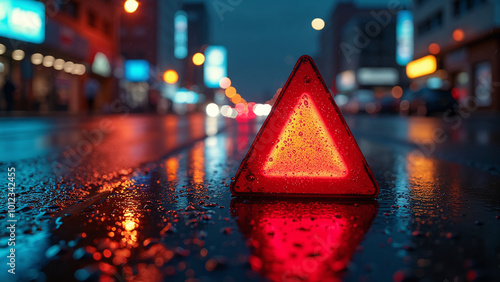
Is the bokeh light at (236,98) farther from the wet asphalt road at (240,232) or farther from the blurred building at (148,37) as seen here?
the wet asphalt road at (240,232)

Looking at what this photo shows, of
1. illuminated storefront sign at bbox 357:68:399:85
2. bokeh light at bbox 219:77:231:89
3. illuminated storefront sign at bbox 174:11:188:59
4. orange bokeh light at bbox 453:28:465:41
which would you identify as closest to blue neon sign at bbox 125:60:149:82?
illuminated storefront sign at bbox 174:11:188:59

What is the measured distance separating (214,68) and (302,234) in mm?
140446

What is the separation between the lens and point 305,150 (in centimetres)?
376

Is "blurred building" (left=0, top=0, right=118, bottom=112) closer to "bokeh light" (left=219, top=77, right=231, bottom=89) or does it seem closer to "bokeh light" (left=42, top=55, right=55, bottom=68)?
"bokeh light" (left=42, top=55, right=55, bottom=68)

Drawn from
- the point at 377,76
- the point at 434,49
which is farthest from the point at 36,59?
the point at 377,76

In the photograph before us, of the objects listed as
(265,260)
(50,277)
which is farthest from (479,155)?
(50,277)

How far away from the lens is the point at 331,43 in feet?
399

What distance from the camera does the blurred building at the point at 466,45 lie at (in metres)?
30.2

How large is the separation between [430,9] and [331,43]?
8140cm

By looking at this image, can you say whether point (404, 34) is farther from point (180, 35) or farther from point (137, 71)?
point (180, 35)

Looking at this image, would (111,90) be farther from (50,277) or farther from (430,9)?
(50,277)

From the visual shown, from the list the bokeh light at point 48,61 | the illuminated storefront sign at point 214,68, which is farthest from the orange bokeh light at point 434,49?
the illuminated storefront sign at point 214,68

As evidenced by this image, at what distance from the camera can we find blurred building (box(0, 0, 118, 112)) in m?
25.1

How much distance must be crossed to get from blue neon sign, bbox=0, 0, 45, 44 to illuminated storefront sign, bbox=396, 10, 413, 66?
191 feet
